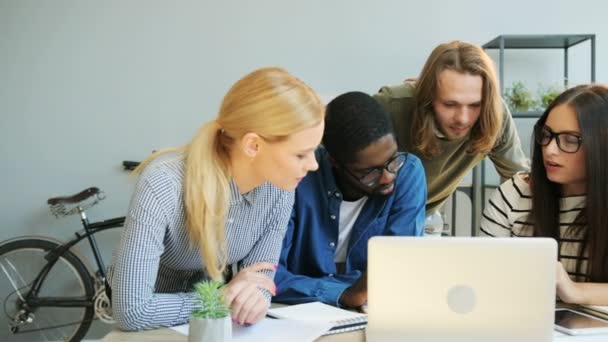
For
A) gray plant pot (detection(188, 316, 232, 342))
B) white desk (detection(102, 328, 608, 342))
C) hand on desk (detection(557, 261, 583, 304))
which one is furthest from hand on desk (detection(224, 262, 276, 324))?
hand on desk (detection(557, 261, 583, 304))

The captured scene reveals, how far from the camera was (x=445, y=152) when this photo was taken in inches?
85.4

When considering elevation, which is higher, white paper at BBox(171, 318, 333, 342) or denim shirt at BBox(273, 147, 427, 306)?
denim shirt at BBox(273, 147, 427, 306)

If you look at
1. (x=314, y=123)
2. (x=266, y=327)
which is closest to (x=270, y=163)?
(x=314, y=123)

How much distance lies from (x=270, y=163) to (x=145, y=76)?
2.10 meters

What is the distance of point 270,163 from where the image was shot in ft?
4.31

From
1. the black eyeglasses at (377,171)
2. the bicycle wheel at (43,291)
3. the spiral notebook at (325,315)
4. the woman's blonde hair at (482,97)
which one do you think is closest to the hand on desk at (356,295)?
the spiral notebook at (325,315)

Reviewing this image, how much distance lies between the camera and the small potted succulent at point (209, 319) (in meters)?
0.98

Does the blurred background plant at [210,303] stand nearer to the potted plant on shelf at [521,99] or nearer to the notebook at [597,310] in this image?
the notebook at [597,310]

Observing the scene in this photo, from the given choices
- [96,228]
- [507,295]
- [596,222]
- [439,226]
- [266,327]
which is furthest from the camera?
[96,228]

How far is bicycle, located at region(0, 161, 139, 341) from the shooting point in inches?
122

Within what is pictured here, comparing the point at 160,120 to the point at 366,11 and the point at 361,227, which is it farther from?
the point at 361,227

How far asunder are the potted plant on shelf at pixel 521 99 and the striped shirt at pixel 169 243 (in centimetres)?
189

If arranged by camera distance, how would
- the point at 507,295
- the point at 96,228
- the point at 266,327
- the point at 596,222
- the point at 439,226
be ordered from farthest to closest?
the point at 96,228 < the point at 439,226 < the point at 596,222 < the point at 266,327 < the point at 507,295

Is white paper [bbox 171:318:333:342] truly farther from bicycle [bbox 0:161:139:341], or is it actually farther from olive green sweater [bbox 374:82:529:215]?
bicycle [bbox 0:161:139:341]
